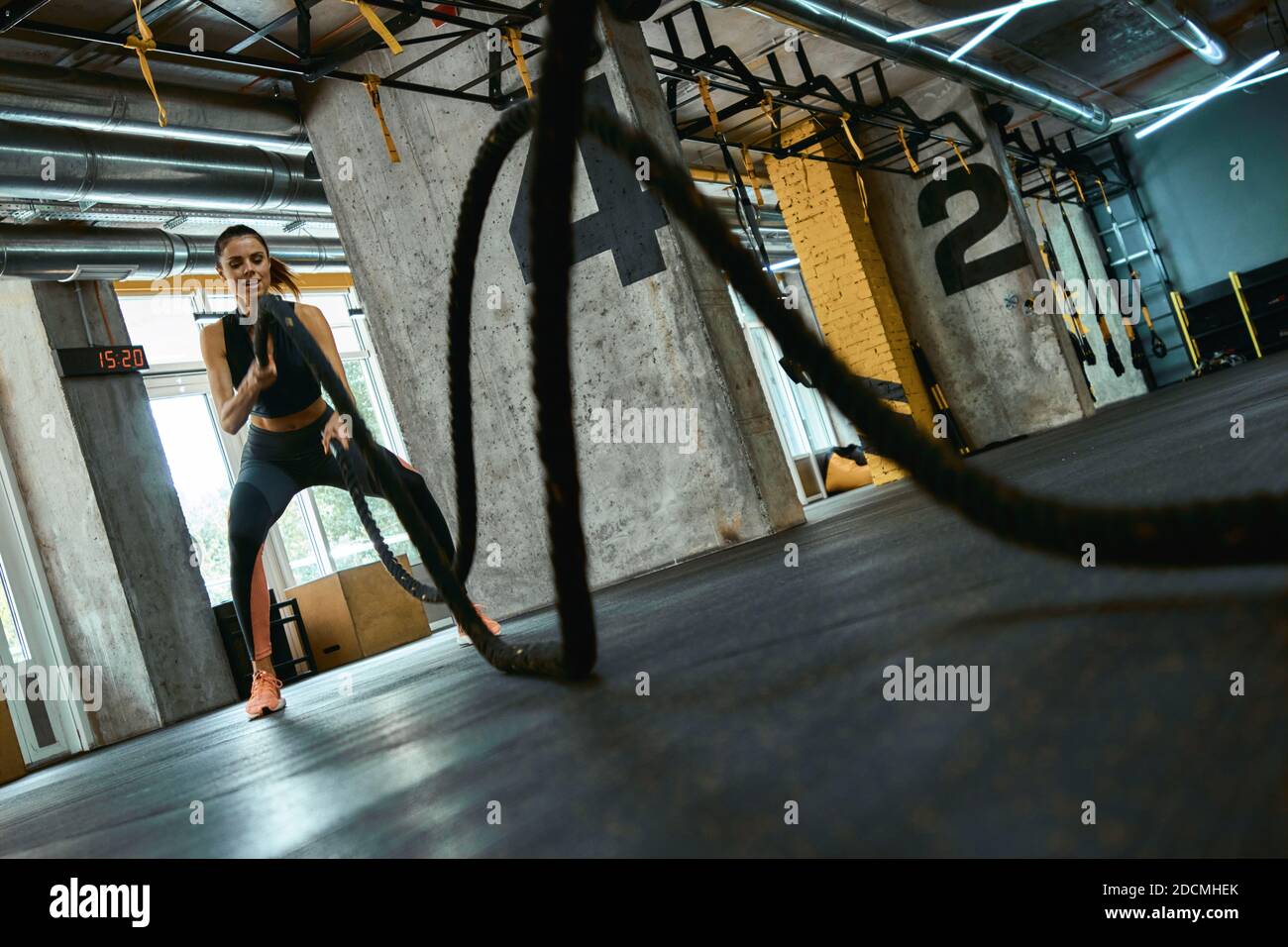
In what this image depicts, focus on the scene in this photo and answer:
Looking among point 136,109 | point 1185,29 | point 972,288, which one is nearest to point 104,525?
point 136,109

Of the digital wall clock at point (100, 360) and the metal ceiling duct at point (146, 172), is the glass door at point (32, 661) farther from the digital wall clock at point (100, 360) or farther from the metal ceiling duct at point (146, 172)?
the metal ceiling duct at point (146, 172)

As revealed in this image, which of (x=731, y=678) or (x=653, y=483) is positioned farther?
(x=653, y=483)

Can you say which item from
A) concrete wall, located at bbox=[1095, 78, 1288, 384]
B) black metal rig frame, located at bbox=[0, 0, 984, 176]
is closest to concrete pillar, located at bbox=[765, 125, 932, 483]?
black metal rig frame, located at bbox=[0, 0, 984, 176]

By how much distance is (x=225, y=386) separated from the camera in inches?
149

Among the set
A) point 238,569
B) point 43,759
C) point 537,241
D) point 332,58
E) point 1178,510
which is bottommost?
point 43,759

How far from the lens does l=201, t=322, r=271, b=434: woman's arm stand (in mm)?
3658

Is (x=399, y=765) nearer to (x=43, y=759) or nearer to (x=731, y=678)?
(x=731, y=678)

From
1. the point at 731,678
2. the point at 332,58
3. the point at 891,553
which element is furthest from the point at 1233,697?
the point at 332,58

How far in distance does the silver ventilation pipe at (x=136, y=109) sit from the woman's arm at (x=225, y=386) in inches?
136

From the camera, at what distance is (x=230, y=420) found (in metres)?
3.72

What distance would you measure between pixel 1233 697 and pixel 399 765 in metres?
1.23

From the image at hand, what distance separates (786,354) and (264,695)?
288 cm

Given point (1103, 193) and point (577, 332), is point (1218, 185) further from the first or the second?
point (577, 332)

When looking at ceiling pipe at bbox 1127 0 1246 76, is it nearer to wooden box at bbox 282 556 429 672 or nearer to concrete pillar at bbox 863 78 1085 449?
concrete pillar at bbox 863 78 1085 449
